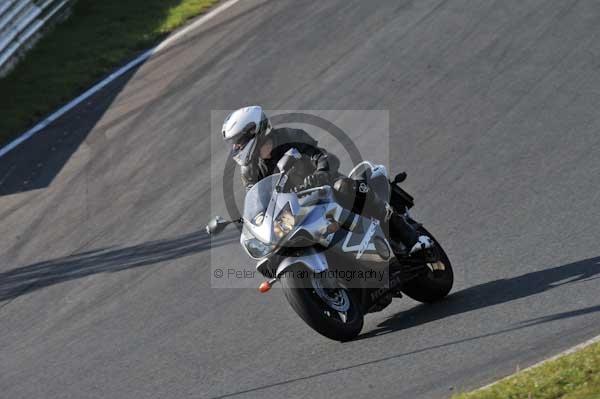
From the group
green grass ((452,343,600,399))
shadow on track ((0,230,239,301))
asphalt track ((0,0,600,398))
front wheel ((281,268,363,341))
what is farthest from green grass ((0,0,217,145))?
green grass ((452,343,600,399))

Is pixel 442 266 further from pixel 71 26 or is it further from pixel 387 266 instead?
pixel 71 26

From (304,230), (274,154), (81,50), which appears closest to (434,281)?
(304,230)

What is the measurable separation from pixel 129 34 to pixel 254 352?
33.6ft

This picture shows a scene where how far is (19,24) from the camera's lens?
16953mm

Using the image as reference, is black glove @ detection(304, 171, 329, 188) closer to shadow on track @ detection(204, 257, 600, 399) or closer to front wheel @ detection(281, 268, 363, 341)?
front wheel @ detection(281, 268, 363, 341)

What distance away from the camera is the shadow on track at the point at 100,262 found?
420 inches

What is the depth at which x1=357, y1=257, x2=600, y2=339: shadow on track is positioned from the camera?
789cm

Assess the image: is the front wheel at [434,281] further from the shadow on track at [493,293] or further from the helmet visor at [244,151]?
the helmet visor at [244,151]

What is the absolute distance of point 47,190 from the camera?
12.8m

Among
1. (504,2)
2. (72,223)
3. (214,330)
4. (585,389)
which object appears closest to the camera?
(585,389)

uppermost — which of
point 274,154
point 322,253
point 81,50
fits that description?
point 274,154

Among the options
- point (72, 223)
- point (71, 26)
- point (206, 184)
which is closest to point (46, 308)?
point (72, 223)

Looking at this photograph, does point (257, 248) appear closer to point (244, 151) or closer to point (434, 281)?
point (244, 151)

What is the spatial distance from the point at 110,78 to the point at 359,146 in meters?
5.32
